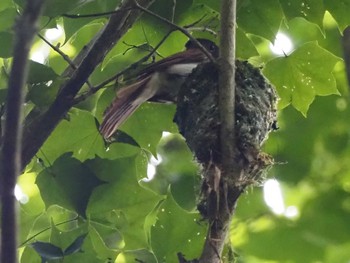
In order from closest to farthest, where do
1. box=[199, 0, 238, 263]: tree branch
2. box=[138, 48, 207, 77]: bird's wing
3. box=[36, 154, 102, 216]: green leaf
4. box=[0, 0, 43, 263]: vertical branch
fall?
box=[0, 0, 43, 263]: vertical branch
box=[199, 0, 238, 263]: tree branch
box=[36, 154, 102, 216]: green leaf
box=[138, 48, 207, 77]: bird's wing

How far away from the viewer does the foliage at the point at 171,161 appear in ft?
6.43

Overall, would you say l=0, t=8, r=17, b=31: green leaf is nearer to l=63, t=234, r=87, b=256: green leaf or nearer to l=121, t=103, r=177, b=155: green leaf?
l=121, t=103, r=177, b=155: green leaf

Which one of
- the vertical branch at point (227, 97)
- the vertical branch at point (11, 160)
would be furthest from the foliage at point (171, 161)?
the vertical branch at point (11, 160)

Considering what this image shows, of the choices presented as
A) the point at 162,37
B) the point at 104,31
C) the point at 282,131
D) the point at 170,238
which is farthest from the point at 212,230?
the point at 282,131

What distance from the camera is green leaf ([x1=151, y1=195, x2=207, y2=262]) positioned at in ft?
6.60

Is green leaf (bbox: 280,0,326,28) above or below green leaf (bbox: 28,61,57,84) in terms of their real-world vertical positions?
above

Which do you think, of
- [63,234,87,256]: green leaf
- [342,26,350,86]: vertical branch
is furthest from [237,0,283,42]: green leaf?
[63,234,87,256]: green leaf

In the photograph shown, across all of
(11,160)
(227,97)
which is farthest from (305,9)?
(11,160)

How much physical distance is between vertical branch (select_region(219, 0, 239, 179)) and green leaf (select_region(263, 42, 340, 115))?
1.76 feet

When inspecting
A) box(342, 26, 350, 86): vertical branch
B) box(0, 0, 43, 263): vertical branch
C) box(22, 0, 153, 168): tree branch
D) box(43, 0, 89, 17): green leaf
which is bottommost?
box(0, 0, 43, 263): vertical branch

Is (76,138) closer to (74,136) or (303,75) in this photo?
(74,136)

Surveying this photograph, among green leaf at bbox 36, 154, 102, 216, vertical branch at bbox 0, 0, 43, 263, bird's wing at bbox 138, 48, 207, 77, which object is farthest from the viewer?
bird's wing at bbox 138, 48, 207, 77

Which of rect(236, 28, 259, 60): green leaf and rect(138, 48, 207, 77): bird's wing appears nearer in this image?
rect(236, 28, 259, 60): green leaf

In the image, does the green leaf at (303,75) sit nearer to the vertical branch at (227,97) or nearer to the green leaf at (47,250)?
A: the vertical branch at (227,97)
